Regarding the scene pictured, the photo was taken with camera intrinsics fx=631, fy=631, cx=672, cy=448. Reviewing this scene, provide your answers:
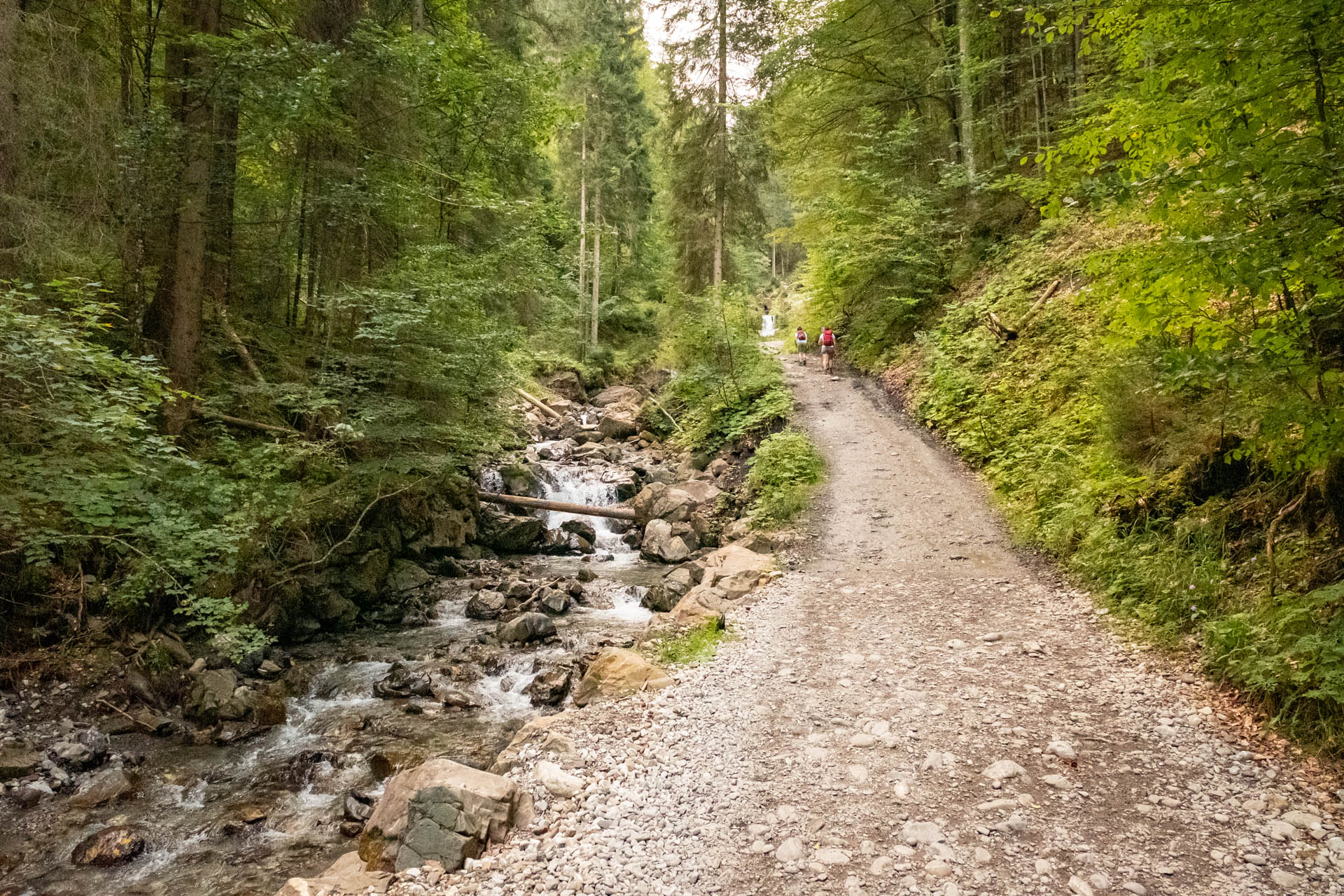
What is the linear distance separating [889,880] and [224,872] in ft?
18.0

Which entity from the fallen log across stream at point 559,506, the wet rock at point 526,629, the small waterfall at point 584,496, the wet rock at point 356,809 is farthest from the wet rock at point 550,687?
the fallen log across stream at point 559,506

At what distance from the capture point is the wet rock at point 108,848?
541 cm

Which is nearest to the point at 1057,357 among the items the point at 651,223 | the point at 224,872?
the point at 224,872

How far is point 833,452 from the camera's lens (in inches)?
533

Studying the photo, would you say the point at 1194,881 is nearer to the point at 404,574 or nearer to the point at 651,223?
the point at 404,574

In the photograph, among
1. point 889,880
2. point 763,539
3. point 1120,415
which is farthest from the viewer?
point 763,539

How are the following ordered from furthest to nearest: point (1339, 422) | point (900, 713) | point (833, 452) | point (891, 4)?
point (891, 4) < point (833, 452) < point (900, 713) < point (1339, 422)

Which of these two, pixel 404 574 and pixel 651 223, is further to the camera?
pixel 651 223

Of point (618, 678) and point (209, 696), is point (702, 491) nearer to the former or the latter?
point (618, 678)

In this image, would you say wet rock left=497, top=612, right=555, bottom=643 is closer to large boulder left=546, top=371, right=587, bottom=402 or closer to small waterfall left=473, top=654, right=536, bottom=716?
small waterfall left=473, top=654, right=536, bottom=716

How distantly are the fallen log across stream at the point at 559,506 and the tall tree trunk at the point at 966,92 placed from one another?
11.4 m

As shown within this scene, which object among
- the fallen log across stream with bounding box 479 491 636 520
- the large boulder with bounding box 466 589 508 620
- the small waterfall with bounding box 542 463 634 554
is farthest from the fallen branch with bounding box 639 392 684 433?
the large boulder with bounding box 466 589 508 620

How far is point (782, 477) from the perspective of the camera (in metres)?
12.4

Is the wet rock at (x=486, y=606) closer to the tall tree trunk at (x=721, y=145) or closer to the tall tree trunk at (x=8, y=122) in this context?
the tall tree trunk at (x=8, y=122)
